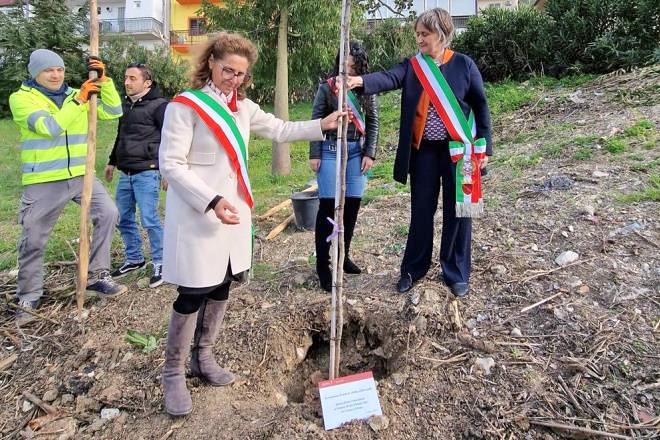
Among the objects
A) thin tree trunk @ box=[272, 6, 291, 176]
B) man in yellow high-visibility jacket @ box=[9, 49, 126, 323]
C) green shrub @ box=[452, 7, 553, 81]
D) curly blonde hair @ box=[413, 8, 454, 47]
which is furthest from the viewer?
green shrub @ box=[452, 7, 553, 81]

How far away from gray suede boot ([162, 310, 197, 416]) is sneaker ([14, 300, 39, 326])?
5.59 ft

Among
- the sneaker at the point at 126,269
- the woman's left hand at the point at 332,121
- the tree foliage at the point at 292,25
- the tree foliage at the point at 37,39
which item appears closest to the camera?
the woman's left hand at the point at 332,121

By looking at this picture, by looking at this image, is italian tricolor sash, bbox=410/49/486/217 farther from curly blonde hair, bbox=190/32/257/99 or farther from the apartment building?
the apartment building

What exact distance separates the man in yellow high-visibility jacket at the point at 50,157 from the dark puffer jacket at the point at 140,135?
0.82 feet

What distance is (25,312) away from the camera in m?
3.79

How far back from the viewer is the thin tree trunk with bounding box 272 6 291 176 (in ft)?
27.3

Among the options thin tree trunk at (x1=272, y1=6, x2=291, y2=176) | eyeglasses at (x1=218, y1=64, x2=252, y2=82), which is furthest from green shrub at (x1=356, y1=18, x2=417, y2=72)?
eyeglasses at (x1=218, y1=64, x2=252, y2=82)

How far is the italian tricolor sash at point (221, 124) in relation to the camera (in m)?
2.35

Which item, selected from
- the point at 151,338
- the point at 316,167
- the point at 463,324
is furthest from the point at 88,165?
the point at 463,324

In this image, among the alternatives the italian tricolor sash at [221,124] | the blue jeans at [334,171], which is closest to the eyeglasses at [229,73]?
the italian tricolor sash at [221,124]

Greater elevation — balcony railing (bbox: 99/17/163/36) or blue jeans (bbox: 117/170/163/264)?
balcony railing (bbox: 99/17/163/36)

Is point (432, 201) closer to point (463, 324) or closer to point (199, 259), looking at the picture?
point (463, 324)

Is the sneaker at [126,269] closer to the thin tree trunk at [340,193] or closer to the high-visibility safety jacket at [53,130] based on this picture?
the high-visibility safety jacket at [53,130]

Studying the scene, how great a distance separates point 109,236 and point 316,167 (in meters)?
1.75
